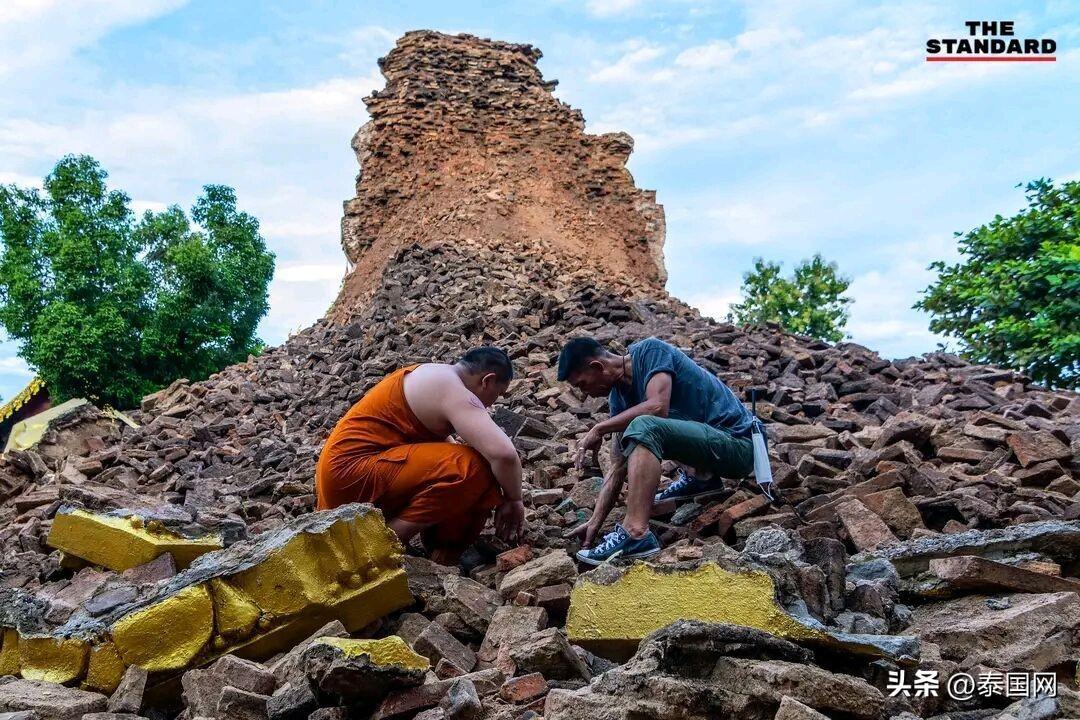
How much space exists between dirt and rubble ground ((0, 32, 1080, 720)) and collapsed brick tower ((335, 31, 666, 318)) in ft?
8.56

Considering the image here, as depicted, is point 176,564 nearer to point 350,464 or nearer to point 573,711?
point 350,464

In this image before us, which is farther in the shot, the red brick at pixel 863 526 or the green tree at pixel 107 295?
the green tree at pixel 107 295

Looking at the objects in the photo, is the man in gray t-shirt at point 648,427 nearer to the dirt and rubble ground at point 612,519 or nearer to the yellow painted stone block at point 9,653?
the dirt and rubble ground at point 612,519

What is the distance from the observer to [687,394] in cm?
445

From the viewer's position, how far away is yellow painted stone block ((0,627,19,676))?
3477 mm

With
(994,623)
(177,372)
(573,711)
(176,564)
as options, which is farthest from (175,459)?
(177,372)

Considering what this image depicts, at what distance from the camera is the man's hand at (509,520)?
13.8 feet

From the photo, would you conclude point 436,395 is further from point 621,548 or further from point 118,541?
point 118,541

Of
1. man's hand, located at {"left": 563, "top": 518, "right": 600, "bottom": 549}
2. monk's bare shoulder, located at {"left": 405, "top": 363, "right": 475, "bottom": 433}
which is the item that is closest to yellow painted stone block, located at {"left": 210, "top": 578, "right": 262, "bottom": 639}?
monk's bare shoulder, located at {"left": 405, "top": 363, "right": 475, "bottom": 433}

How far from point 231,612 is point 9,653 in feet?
3.48

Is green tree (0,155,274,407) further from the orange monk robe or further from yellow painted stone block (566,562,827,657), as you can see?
yellow painted stone block (566,562,827,657)

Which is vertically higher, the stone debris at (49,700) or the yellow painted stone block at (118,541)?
the yellow painted stone block at (118,541)

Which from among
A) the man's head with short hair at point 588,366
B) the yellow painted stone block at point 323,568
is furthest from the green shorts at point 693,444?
the yellow painted stone block at point 323,568

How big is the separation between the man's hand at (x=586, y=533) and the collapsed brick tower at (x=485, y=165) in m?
10.9
